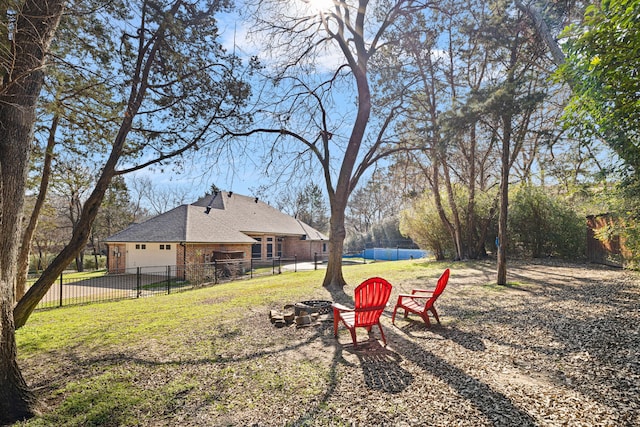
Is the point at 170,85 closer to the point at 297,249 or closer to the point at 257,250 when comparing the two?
the point at 257,250

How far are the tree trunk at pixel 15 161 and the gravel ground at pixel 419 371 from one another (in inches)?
14.7

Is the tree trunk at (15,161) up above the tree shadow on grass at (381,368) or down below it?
above

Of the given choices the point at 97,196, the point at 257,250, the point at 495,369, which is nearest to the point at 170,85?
the point at 97,196

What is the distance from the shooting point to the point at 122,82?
5051 millimetres

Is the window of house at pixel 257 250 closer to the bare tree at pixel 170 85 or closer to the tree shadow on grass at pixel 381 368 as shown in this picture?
the bare tree at pixel 170 85

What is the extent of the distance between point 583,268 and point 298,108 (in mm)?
10965

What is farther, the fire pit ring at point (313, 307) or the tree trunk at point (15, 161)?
the fire pit ring at point (313, 307)

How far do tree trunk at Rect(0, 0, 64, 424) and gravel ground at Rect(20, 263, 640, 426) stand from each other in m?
0.37

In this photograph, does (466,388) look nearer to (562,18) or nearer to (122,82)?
(122,82)

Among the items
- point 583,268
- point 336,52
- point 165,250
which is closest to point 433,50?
point 336,52

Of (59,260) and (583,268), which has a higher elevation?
(59,260)

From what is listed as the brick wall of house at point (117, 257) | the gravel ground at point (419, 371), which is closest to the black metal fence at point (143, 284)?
the brick wall of house at point (117, 257)

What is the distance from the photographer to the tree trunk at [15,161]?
2588 mm

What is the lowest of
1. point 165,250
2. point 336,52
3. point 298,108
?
point 165,250
